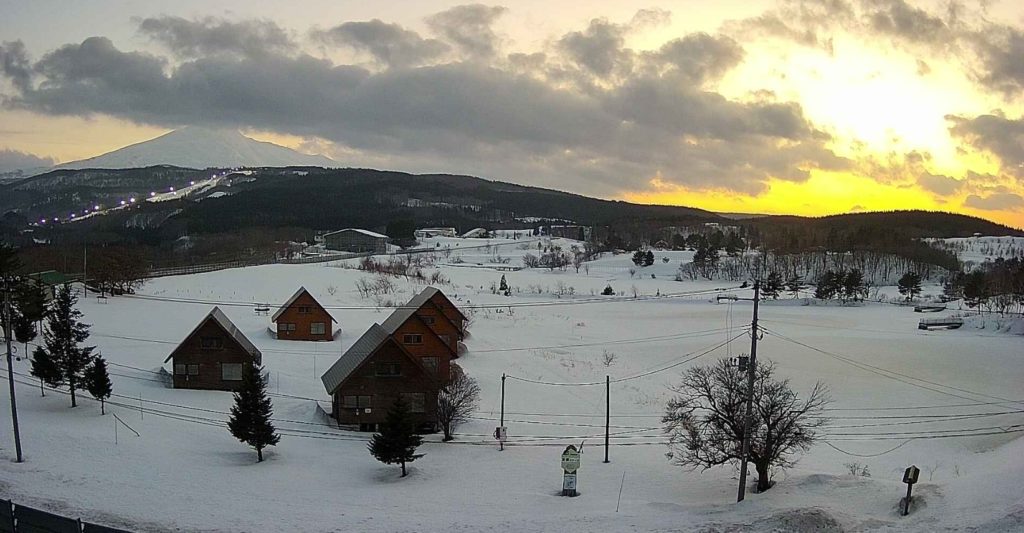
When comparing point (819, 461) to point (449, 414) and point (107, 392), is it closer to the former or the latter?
point (449, 414)

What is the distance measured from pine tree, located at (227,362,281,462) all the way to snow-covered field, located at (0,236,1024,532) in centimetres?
84

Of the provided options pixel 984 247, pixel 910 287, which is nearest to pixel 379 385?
pixel 910 287

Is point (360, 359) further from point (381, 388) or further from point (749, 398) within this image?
point (749, 398)

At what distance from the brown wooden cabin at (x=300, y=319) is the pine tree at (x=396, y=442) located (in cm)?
2609

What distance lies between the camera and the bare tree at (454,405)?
31.0m

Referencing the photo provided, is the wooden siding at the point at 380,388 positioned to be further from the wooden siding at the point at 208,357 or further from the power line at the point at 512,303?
the power line at the point at 512,303

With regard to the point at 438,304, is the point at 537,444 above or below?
below

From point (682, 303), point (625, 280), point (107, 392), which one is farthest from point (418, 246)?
point (107, 392)

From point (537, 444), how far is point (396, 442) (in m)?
7.32

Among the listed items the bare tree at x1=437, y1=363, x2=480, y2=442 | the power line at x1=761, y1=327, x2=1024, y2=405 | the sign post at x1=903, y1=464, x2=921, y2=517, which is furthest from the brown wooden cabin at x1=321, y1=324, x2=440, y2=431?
the power line at x1=761, y1=327, x2=1024, y2=405

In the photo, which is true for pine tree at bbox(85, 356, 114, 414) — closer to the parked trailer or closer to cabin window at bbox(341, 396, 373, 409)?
cabin window at bbox(341, 396, 373, 409)

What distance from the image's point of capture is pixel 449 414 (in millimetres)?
30969

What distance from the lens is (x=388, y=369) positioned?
107ft

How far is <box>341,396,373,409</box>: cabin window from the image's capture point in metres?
32.3
